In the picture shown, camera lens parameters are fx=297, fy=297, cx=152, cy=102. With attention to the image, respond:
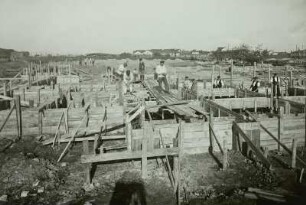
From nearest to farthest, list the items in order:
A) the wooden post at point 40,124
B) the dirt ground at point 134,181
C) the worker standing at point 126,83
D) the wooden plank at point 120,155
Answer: the dirt ground at point 134,181 < the wooden plank at point 120,155 < the wooden post at point 40,124 < the worker standing at point 126,83

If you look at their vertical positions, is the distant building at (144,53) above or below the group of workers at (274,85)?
above

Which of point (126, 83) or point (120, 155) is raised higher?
point (126, 83)

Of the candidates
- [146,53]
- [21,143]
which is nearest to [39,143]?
[21,143]

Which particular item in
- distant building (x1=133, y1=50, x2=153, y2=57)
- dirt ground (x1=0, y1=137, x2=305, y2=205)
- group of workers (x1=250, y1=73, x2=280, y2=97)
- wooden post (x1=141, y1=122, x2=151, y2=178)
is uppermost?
distant building (x1=133, y1=50, x2=153, y2=57)

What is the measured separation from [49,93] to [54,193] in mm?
9488

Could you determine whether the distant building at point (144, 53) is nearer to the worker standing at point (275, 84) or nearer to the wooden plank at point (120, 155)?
the worker standing at point (275, 84)

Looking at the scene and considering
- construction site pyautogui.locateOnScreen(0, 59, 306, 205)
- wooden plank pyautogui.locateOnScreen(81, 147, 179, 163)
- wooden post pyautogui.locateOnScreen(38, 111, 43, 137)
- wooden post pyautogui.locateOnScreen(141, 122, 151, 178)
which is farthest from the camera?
wooden post pyautogui.locateOnScreen(38, 111, 43, 137)

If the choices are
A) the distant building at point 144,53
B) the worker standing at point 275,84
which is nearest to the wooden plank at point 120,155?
the worker standing at point 275,84

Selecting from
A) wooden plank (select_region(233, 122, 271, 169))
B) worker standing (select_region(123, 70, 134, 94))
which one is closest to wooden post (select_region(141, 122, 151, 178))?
wooden plank (select_region(233, 122, 271, 169))

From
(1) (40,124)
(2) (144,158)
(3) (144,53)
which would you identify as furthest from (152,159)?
(3) (144,53)

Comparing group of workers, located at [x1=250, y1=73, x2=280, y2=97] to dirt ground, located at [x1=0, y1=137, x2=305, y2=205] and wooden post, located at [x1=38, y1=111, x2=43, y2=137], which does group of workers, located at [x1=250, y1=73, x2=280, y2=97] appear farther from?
wooden post, located at [x1=38, y1=111, x2=43, y2=137]

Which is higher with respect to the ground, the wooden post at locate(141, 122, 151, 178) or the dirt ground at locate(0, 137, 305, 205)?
the wooden post at locate(141, 122, 151, 178)

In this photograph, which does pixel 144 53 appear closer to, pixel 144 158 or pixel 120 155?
pixel 144 158

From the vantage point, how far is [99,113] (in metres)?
12.1
